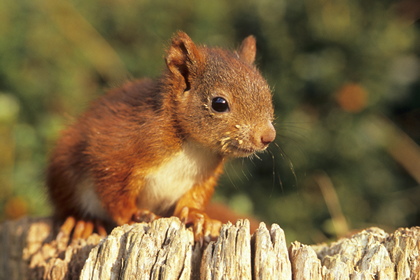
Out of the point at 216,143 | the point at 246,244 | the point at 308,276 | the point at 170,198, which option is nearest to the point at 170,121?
the point at 216,143

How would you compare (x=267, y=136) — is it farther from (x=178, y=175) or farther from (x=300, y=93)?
(x=300, y=93)

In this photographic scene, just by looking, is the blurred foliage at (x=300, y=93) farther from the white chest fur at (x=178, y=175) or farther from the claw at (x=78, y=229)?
the white chest fur at (x=178, y=175)

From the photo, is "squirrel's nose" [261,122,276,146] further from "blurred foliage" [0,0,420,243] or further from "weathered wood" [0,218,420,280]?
"blurred foliage" [0,0,420,243]

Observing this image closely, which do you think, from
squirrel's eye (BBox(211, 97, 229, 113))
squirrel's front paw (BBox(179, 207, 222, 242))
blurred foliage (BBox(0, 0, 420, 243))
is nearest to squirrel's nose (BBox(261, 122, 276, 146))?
squirrel's eye (BBox(211, 97, 229, 113))

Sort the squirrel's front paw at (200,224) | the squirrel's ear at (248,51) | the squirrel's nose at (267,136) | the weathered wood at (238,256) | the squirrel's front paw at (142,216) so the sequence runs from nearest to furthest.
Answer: the weathered wood at (238,256), the squirrel's front paw at (200,224), the squirrel's nose at (267,136), the squirrel's front paw at (142,216), the squirrel's ear at (248,51)

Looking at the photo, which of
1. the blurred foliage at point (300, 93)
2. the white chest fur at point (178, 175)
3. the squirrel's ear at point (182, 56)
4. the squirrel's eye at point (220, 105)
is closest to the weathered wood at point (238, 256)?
the white chest fur at point (178, 175)

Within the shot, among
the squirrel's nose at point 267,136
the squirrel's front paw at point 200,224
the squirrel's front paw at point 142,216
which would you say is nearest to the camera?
the squirrel's front paw at point 200,224

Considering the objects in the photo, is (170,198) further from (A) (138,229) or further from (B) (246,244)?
(B) (246,244)

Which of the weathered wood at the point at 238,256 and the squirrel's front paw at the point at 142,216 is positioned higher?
the squirrel's front paw at the point at 142,216
